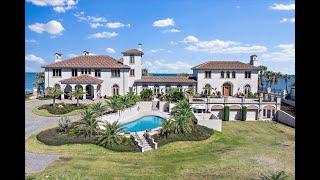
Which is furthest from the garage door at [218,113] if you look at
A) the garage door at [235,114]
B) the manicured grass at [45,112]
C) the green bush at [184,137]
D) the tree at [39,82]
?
the tree at [39,82]

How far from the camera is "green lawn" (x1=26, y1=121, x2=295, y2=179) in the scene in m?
19.6

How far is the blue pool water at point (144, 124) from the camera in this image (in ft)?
117

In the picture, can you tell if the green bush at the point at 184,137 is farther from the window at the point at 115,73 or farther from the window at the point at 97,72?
the window at the point at 97,72

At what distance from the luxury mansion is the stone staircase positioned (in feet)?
82.4

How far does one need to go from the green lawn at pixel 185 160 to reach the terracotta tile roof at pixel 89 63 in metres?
28.4

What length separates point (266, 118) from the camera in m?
43.4

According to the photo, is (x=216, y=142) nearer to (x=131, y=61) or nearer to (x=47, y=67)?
(x=131, y=61)

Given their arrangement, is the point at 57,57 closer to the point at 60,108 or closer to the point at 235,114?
the point at 60,108

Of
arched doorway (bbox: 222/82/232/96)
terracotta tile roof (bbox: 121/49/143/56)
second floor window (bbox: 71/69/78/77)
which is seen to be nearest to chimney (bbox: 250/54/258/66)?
arched doorway (bbox: 222/82/232/96)

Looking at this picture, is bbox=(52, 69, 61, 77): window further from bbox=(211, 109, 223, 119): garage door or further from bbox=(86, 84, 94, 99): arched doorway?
bbox=(211, 109, 223, 119): garage door

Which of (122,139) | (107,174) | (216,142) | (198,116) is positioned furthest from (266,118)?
(107,174)

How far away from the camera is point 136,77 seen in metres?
56.7

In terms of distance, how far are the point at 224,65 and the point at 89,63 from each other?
75.3 feet


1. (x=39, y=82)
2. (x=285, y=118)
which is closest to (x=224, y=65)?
(x=285, y=118)
